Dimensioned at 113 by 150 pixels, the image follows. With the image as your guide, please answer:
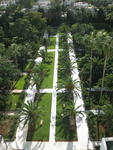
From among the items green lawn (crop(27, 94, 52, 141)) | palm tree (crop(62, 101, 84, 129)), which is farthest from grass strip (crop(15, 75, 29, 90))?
palm tree (crop(62, 101, 84, 129))

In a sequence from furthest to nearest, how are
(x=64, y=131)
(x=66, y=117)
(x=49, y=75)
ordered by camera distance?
(x=49, y=75), (x=66, y=117), (x=64, y=131)

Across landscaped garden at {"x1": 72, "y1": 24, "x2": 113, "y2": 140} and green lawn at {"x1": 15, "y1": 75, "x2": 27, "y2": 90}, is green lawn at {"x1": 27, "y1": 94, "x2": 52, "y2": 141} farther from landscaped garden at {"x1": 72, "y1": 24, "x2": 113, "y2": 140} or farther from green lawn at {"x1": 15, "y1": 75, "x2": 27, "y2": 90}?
green lawn at {"x1": 15, "y1": 75, "x2": 27, "y2": 90}

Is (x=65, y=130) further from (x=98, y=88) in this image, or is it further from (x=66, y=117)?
(x=98, y=88)

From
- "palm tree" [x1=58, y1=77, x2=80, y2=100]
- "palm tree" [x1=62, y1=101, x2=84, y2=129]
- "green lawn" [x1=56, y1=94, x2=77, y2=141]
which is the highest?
"palm tree" [x1=58, y1=77, x2=80, y2=100]

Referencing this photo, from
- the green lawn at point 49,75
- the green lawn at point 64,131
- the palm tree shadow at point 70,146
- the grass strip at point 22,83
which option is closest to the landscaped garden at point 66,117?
the green lawn at point 64,131

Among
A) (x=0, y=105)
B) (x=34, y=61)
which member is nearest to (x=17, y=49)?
(x=34, y=61)

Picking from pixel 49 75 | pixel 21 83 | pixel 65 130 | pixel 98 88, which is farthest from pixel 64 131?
pixel 49 75

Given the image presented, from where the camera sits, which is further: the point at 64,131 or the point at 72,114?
the point at 72,114

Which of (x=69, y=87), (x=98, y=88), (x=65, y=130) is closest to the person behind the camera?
(x=65, y=130)

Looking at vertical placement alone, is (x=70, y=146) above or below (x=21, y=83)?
below
